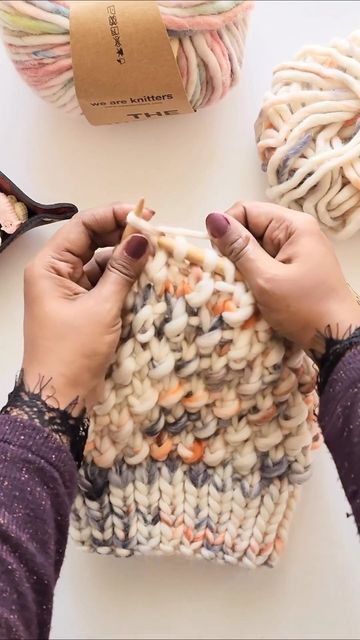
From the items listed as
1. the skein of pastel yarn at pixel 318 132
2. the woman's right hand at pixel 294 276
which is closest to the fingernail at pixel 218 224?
the woman's right hand at pixel 294 276

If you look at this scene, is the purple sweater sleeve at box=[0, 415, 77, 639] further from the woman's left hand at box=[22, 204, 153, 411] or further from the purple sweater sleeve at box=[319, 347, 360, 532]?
the purple sweater sleeve at box=[319, 347, 360, 532]

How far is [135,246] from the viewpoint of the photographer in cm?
67

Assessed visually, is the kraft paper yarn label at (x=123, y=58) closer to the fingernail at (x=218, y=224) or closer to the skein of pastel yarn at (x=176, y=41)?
the skein of pastel yarn at (x=176, y=41)

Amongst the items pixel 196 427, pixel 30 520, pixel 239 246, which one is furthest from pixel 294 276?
pixel 30 520

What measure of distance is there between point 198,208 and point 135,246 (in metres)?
0.18

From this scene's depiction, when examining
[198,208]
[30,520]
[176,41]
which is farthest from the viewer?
[198,208]

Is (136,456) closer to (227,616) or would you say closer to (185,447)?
(185,447)

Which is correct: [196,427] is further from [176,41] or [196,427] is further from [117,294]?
[176,41]

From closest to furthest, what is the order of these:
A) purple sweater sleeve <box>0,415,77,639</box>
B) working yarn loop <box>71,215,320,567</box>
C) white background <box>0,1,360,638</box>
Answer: purple sweater sleeve <box>0,415,77,639</box>, working yarn loop <box>71,215,320,567</box>, white background <box>0,1,360,638</box>

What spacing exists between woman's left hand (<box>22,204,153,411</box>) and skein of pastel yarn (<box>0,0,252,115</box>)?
0.48ft

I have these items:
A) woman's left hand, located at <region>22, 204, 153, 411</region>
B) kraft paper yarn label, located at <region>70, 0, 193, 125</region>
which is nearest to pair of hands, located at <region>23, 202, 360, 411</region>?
woman's left hand, located at <region>22, 204, 153, 411</region>

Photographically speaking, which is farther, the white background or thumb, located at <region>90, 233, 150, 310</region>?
the white background

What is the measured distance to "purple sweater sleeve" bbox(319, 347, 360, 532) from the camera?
0.62 meters

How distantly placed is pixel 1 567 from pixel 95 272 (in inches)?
10.9
